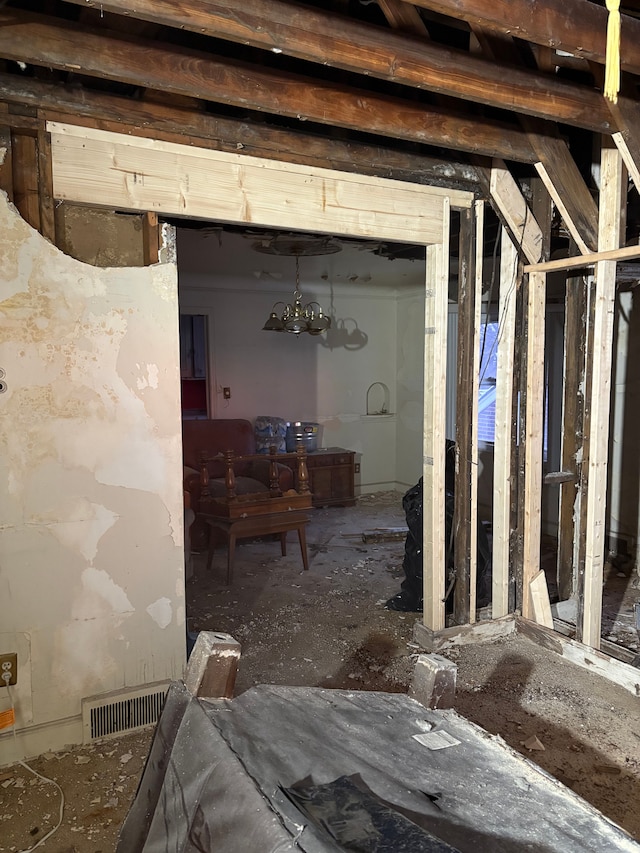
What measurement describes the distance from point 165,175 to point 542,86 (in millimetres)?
1519

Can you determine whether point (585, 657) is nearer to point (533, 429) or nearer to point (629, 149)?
point (533, 429)

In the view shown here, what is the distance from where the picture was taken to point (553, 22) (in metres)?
1.88

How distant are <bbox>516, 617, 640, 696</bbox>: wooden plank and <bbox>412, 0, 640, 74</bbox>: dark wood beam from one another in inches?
103

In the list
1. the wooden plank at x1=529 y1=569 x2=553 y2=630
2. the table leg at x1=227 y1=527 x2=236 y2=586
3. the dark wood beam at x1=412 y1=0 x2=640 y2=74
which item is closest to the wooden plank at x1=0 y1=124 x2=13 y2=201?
the dark wood beam at x1=412 y1=0 x2=640 y2=74

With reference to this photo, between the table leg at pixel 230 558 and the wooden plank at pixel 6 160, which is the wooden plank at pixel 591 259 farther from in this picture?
the table leg at pixel 230 558

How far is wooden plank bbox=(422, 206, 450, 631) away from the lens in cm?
335

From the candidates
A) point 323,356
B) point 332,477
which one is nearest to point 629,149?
point 332,477

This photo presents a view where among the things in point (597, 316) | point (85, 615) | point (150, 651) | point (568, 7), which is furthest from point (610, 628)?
point (568, 7)

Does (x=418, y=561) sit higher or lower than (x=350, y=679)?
higher

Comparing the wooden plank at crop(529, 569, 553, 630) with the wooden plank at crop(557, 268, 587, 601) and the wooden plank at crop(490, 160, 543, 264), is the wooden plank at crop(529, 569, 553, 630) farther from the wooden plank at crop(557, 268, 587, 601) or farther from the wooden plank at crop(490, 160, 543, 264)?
the wooden plank at crop(490, 160, 543, 264)

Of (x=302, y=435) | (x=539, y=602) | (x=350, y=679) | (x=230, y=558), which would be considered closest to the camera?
(x=350, y=679)

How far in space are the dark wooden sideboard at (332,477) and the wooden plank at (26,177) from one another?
5.02m

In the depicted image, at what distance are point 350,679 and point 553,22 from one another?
2.94m

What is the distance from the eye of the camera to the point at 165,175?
2.62 m
